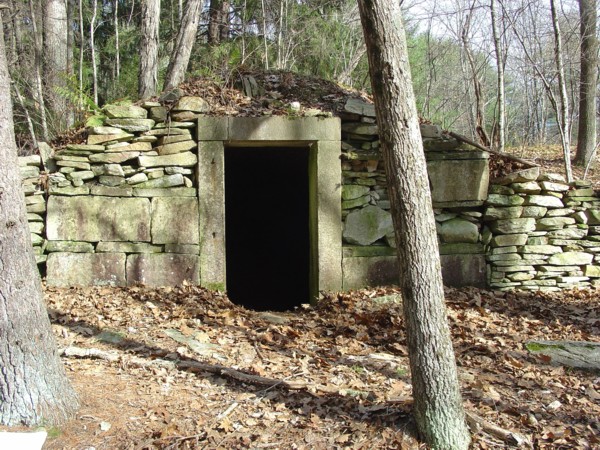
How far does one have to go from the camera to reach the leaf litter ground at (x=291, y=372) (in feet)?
11.4

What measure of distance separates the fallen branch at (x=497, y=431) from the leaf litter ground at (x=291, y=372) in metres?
0.05

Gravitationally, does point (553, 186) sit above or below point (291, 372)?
above

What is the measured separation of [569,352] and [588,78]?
23.1 ft

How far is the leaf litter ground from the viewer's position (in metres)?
3.47

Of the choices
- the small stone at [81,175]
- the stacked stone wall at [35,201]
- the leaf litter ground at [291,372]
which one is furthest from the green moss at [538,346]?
the stacked stone wall at [35,201]

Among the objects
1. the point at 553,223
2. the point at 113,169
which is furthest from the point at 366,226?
the point at 113,169

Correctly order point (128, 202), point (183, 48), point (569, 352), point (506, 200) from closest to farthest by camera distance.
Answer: point (569, 352) < point (128, 202) < point (506, 200) < point (183, 48)

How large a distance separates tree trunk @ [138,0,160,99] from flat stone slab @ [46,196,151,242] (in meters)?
2.11

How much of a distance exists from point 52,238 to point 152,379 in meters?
2.90

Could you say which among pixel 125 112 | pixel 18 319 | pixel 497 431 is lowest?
pixel 497 431

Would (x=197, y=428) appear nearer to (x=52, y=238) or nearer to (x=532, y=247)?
(x=52, y=238)

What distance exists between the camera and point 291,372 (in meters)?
4.31

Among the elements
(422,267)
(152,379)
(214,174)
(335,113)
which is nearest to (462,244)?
(335,113)

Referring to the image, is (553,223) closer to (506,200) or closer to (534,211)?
(534,211)
